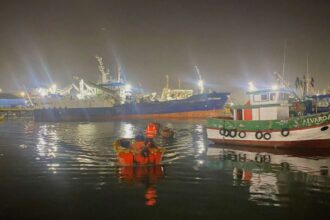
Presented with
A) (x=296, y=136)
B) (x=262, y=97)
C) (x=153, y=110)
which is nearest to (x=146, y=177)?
(x=296, y=136)

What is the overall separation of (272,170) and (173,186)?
6.95 meters

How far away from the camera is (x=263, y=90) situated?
101ft

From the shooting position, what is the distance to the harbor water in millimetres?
12938

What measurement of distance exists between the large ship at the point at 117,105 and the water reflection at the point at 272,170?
5740 centimetres

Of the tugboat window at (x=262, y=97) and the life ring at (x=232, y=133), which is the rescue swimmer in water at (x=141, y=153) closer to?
the life ring at (x=232, y=133)

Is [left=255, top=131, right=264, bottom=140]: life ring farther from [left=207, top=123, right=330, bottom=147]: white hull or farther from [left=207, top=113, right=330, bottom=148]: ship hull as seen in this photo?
[left=207, top=123, right=330, bottom=147]: white hull

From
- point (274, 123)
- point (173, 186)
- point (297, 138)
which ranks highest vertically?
point (274, 123)

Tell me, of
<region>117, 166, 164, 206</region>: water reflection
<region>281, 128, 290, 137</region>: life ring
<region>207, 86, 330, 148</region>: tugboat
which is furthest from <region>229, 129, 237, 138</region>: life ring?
<region>117, 166, 164, 206</region>: water reflection

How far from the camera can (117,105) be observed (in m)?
93.3

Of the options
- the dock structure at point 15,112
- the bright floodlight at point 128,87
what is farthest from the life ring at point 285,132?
the dock structure at point 15,112

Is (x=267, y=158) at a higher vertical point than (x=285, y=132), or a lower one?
lower

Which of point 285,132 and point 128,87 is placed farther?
point 128,87

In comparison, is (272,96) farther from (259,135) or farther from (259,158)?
(259,158)

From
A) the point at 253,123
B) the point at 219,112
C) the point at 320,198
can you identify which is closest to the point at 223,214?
the point at 320,198
